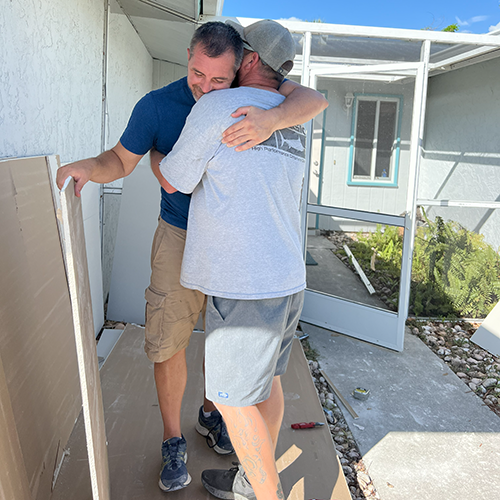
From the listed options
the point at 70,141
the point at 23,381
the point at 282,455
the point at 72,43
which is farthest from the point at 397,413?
the point at 72,43

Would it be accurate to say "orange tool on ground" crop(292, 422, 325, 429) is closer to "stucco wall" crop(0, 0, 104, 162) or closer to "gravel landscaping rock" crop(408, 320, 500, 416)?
"gravel landscaping rock" crop(408, 320, 500, 416)

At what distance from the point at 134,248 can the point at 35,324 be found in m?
2.07

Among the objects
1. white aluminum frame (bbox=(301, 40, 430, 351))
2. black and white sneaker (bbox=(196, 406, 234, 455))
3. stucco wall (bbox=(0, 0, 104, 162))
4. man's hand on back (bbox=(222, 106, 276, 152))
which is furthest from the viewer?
white aluminum frame (bbox=(301, 40, 430, 351))

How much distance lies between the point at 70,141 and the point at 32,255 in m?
1.34

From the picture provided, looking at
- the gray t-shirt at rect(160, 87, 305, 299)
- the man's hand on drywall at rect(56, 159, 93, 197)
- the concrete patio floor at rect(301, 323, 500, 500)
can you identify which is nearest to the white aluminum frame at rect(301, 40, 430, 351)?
the concrete patio floor at rect(301, 323, 500, 500)

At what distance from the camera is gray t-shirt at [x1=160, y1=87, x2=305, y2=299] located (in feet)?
4.46

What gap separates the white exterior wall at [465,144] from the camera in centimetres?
461

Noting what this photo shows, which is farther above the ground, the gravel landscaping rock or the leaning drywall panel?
the leaning drywall panel

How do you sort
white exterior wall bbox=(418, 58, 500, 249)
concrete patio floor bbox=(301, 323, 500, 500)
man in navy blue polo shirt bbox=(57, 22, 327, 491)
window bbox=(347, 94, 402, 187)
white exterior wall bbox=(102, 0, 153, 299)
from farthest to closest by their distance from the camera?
white exterior wall bbox=(418, 58, 500, 249) < white exterior wall bbox=(102, 0, 153, 299) < window bbox=(347, 94, 402, 187) < concrete patio floor bbox=(301, 323, 500, 500) < man in navy blue polo shirt bbox=(57, 22, 327, 491)

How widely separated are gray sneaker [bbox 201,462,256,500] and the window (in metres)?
2.84

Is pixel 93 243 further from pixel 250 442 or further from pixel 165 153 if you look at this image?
pixel 250 442

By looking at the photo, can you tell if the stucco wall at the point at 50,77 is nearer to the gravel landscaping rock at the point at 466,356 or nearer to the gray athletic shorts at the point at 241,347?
the gray athletic shorts at the point at 241,347

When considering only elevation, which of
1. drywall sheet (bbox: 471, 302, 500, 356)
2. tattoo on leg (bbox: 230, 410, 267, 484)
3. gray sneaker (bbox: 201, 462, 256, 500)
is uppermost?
tattoo on leg (bbox: 230, 410, 267, 484)

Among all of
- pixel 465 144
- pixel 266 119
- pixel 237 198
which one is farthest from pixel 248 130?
pixel 465 144
